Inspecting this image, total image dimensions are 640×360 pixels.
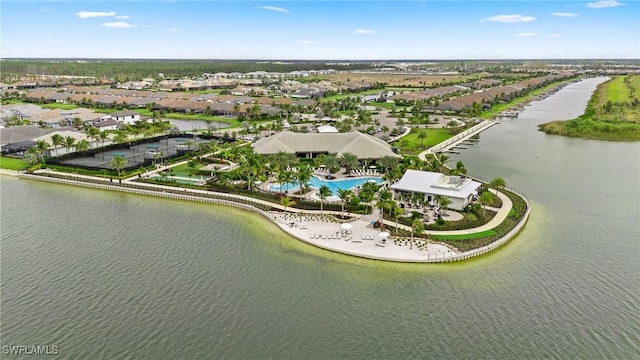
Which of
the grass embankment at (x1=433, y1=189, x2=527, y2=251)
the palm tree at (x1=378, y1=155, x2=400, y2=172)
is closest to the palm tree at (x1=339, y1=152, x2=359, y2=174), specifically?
the palm tree at (x1=378, y1=155, x2=400, y2=172)

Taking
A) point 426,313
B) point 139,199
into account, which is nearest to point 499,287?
point 426,313

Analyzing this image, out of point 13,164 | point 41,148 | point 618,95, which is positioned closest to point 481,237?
point 41,148

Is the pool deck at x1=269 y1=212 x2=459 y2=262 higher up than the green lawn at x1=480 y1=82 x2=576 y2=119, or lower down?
lower down

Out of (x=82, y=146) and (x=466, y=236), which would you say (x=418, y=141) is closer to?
(x=466, y=236)

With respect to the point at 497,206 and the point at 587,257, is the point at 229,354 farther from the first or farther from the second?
the point at 497,206

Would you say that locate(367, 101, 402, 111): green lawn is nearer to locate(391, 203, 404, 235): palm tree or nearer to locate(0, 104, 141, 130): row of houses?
locate(0, 104, 141, 130): row of houses

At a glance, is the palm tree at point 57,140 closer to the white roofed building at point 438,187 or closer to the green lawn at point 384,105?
the white roofed building at point 438,187
